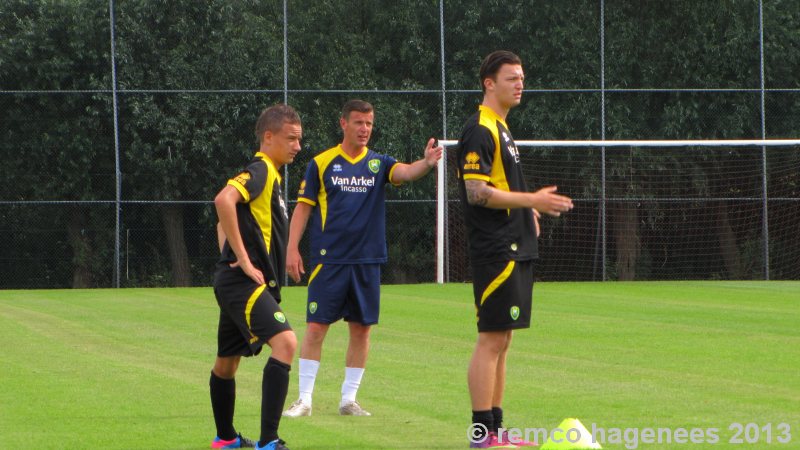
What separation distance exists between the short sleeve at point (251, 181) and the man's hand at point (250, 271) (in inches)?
13.9

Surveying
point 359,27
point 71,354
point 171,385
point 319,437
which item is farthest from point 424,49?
point 319,437

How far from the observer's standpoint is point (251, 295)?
23.6 ft

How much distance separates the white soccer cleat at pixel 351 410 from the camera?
866 cm

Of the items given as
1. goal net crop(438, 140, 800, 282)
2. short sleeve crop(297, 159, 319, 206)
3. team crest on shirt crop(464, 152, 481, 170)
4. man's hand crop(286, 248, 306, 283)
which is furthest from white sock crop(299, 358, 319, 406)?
goal net crop(438, 140, 800, 282)

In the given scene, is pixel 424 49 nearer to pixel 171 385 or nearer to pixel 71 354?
pixel 71 354

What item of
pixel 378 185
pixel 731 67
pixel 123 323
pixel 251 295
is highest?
pixel 731 67

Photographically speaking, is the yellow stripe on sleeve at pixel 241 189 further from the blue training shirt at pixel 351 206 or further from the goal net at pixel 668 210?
the goal net at pixel 668 210

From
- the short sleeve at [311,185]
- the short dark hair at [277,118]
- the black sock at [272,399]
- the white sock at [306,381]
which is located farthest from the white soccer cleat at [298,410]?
the short dark hair at [277,118]

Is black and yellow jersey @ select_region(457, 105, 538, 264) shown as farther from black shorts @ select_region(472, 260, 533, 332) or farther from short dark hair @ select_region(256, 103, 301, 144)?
short dark hair @ select_region(256, 103, 301, 144)

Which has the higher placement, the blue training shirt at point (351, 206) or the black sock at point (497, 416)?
the blue training shirt at point (351, 206)

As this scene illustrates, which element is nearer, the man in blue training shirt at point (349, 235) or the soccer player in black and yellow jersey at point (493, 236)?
the soccer player in black and yellow jersey at point (493, 236)

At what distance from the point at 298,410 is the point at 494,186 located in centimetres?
227

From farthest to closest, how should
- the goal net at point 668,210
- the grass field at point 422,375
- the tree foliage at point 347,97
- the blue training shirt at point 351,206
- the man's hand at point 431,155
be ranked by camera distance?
the goal net at point 668,210, the tree foliage at point 347,97, the blue training shirt at point 351,206, the man's hand at point 431,155, the grass field at point 422,375

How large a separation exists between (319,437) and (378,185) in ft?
6.76
